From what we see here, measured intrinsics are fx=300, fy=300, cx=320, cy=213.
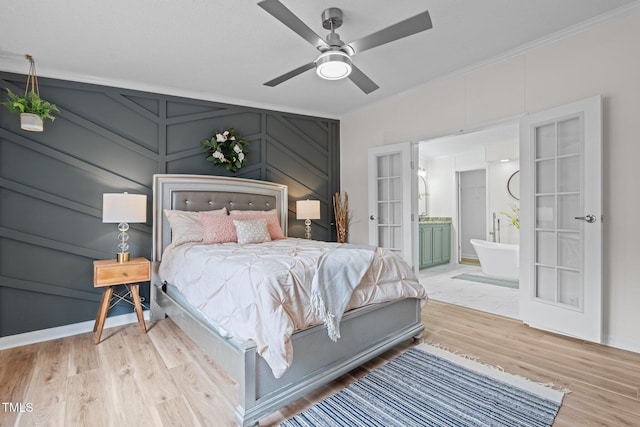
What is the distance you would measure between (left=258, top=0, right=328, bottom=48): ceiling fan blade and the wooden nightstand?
2468mm

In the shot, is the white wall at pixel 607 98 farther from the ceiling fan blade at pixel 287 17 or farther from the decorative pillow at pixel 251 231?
the decorative pillow at pixel 251 231

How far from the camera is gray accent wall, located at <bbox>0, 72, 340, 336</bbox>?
9.14 ft

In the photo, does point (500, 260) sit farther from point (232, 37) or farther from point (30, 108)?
point (30, 108)

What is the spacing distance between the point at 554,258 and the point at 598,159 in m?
0.94

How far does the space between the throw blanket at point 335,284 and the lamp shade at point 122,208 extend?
202 centimetres

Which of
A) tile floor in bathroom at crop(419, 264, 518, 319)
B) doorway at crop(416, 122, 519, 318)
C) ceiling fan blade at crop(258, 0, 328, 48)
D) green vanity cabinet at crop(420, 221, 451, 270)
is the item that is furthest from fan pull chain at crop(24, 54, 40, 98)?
green vanity cabinet at crop(420, 221, 451, 270)

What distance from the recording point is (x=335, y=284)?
1954mm

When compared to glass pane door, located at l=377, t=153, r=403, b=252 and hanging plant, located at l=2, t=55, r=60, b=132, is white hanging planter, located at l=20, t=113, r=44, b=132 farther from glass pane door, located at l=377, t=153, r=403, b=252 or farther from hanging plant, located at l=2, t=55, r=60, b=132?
glass pane door, located at l=377, t=153, r=403, b=252

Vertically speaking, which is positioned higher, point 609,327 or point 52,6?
point 52,6

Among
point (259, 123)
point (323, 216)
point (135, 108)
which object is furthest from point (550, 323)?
point (135, 108)

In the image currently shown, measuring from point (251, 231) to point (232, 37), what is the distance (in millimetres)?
1825

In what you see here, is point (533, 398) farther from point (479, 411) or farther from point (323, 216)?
point (323, 216)

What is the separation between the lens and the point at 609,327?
2.54 meters

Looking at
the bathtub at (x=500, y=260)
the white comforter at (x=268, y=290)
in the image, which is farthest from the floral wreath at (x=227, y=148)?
the bathtub at (x=500, y=260)
